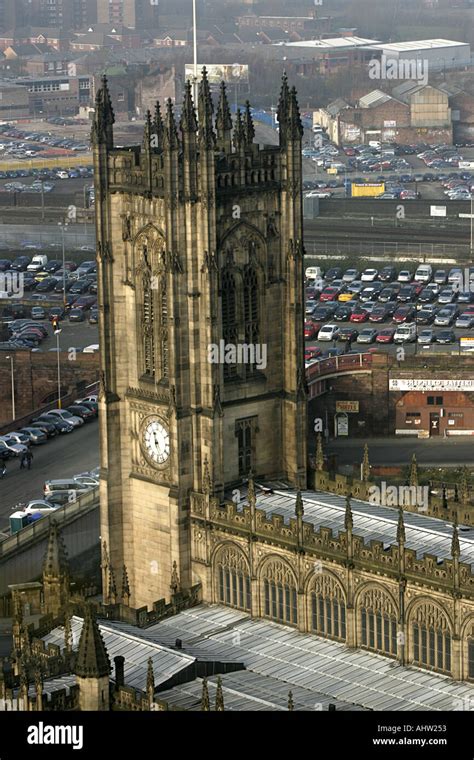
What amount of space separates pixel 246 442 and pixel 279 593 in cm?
1034

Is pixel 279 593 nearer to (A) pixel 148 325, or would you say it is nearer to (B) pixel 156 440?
(B) pixel 156 440

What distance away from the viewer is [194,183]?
127125 millimetres

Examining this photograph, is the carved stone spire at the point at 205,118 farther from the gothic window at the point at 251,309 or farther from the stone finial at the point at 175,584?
the stone finial at the point at 175,584

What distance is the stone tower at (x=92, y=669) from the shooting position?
11169 centimetres

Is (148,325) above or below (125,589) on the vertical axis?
above

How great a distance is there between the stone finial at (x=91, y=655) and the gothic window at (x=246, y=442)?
2115 cm

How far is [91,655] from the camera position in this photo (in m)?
112

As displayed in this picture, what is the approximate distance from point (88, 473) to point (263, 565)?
177 feet

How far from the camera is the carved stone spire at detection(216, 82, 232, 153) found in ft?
426

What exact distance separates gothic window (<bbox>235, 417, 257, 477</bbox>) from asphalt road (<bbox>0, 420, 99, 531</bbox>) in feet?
131

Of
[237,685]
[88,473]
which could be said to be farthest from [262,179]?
[88,473]

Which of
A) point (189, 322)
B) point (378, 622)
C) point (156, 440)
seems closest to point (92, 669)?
point (378, 622)

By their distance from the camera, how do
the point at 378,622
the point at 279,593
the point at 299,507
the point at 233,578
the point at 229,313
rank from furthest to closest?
the point at 229,313
the point at 233,578
the point at 279,593
the point at 299,507
the point at 378,622

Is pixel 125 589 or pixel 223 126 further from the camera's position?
pixel 125 589
